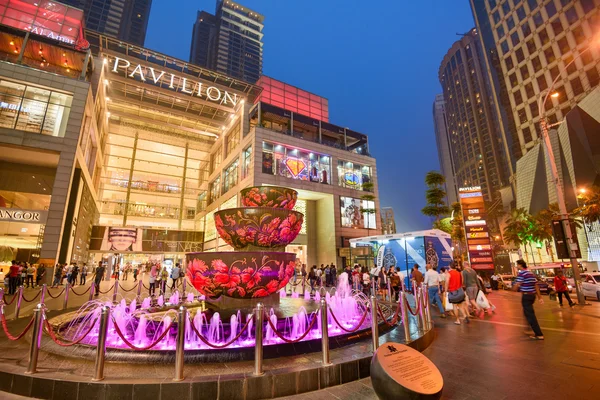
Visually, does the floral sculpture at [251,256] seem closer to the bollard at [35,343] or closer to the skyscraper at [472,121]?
the bollard at [35,343]

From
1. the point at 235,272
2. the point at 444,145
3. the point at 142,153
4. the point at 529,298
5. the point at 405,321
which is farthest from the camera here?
the point at 444,145

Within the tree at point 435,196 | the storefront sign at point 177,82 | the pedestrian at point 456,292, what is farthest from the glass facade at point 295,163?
the pedestrian at point 456,292

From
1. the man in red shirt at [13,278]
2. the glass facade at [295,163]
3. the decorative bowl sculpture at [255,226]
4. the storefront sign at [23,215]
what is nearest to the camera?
the decorative bowl sculpture at [255,226]

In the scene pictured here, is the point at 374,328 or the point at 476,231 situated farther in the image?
the point at 476,231

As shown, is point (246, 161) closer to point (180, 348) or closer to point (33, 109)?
point (33, 109)

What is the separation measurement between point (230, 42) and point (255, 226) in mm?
102125

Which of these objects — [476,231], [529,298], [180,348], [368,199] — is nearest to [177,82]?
[368,199]

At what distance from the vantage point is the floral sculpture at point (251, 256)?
512 cm

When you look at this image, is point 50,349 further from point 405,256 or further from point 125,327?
point 405,256

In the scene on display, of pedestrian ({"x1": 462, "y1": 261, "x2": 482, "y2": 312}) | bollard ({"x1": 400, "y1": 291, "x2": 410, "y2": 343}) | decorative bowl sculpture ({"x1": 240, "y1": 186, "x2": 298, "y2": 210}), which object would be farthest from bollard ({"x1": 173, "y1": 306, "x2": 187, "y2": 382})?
pedestrian ({"x1": 462, "y1": 261, "x2": 482, "y2": 312})

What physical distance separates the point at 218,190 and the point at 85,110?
725 inches

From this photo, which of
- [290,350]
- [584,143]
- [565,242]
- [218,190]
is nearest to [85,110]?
[218,190]

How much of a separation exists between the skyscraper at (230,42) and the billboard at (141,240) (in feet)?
215

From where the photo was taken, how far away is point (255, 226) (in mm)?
5809
